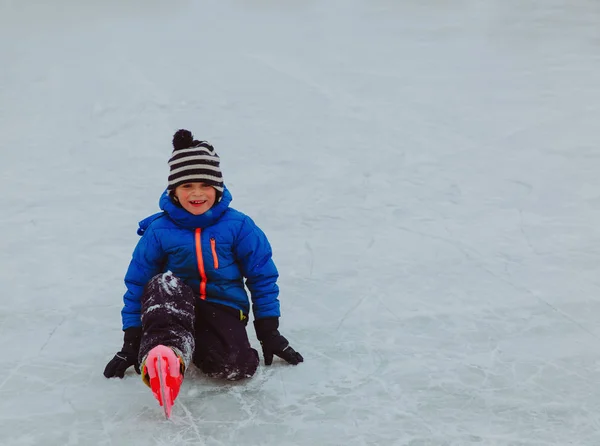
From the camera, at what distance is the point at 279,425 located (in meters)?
2.48

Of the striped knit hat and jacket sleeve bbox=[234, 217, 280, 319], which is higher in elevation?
the striped knit hat

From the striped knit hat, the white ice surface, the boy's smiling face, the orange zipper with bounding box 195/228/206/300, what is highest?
the striped knit hat

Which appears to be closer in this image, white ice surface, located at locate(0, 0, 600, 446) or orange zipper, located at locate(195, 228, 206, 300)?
white ice surface, located at locate(0, 0, 600, 446)

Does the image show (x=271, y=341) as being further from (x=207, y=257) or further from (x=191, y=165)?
(x=191, y=165)

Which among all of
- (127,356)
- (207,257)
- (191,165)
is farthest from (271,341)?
(191,165)

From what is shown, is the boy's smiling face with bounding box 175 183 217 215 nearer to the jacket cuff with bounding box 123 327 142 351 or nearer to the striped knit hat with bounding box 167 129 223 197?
the striped knit hat with bounding box 167 129 223 197

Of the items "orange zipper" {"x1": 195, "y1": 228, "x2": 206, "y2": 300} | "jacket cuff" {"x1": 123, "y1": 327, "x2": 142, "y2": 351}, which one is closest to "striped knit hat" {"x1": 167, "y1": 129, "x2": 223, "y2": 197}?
"orange zipper" {"x1": 195, "y1": 228, "x2": 206, "y2": 300}

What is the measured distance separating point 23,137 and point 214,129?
1276 millimetres

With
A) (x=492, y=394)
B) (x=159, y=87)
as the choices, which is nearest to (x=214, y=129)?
(x=159, y=87)

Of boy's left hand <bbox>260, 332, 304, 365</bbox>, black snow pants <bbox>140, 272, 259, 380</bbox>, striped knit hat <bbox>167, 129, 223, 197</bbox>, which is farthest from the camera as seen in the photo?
boy's left hand <bbox>260, 332, 304, 365</bbox>

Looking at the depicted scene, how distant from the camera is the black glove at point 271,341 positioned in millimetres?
2756

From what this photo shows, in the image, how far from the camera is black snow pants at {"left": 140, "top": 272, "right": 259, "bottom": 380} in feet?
8.20

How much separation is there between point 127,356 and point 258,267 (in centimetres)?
51

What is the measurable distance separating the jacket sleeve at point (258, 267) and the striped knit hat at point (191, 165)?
187 mm
